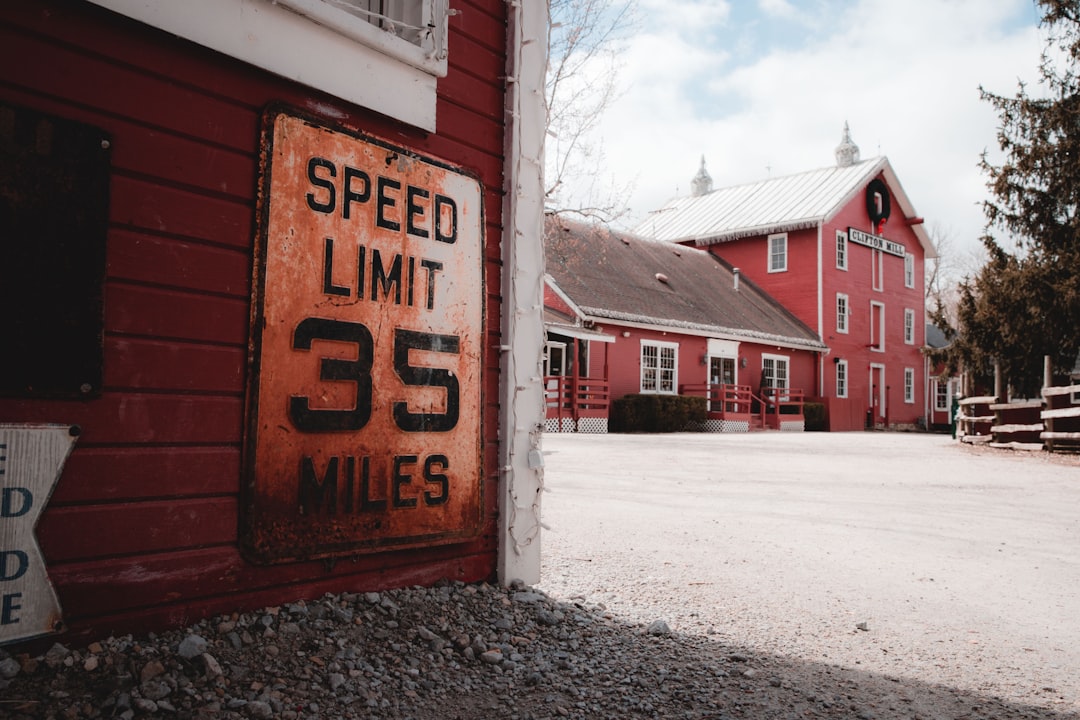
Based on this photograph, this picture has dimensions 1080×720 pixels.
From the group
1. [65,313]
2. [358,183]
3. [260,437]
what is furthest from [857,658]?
[65,313]

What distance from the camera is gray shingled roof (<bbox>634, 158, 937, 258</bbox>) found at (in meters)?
30.8

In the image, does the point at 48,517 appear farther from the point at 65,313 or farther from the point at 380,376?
the point at 380,376

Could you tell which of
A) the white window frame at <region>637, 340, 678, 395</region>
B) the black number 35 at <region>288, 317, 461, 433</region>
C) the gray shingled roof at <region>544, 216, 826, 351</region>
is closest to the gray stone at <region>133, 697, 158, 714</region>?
the black number 35 at <region>288, 317, 461, 433</region>

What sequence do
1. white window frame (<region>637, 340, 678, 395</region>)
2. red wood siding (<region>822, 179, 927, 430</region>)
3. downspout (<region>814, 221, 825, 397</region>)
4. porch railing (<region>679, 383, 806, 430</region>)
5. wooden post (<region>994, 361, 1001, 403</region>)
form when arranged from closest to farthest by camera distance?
wooden post (<region>994, 361, 1001, 403</region>) < white window frame (<region>637, 340, 678, 395</region>) < porch railing (<region>679, 383, 806, 430</region>) < downspout (<region>814, 221, 825, 397</region>) < red wood siding (<region>822, 179, 927, 430</region>)

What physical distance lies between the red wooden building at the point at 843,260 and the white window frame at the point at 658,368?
7.45 meters

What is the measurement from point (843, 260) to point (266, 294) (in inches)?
1236

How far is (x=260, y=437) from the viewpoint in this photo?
9.22ft

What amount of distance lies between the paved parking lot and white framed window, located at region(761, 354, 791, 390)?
1755 centimetres

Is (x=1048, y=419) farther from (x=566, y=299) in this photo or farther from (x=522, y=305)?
(x=522, y=305)

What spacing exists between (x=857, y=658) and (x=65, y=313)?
126 inches

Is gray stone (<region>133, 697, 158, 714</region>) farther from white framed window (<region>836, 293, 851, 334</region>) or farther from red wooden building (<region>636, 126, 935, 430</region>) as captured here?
white framed window (<region>836, 293, 851, 334</region>)

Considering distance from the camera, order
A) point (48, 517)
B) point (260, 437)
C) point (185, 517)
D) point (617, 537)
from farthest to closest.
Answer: point (617, 537) < point (260, 437) < point (185, 517) < point (48, 517)

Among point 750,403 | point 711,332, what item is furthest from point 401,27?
point 750,403

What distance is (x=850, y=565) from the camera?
504cm
